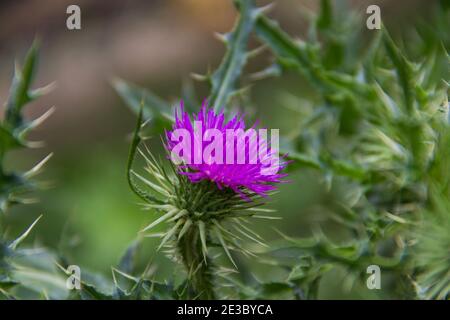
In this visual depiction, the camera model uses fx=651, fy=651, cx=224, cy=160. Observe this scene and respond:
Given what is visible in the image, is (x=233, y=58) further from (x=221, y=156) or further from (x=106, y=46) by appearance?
(x=106, y=46)

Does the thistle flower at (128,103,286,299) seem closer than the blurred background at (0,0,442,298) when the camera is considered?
Yes

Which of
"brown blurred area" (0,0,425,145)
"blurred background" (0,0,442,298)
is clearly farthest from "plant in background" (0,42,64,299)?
"brown blurred area" (0,0,425,145)

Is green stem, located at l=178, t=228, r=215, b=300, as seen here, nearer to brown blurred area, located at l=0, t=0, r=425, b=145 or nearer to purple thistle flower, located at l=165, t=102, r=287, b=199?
purple thistle flower, located at l=165, t=102, r=287, b=199

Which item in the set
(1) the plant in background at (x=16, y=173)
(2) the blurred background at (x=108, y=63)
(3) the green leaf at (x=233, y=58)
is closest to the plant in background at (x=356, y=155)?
(3) the green leaf at (x=233, y=58)

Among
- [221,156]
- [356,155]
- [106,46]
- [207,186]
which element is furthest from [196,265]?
[106,46]

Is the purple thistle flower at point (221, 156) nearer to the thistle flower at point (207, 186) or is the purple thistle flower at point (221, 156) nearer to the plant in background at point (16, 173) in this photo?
the thistle flower at point (207, 186)

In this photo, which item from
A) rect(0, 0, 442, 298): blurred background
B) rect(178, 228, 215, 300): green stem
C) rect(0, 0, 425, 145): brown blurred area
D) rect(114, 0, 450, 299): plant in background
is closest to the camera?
rect(178, 228, 215, 300): green stem
